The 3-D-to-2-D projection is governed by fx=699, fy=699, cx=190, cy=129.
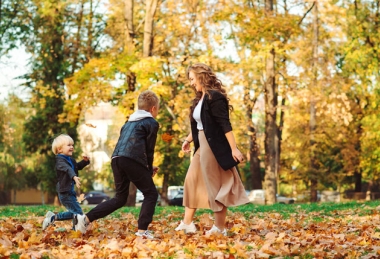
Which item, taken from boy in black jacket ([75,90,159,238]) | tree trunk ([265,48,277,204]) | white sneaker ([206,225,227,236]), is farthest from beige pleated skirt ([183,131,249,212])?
tree trunk ([265,48,277,204])

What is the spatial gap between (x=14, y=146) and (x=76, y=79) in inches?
1244

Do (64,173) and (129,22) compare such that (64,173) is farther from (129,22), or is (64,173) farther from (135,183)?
(129,22)

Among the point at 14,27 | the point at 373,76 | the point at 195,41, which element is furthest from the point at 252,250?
the point at 373,76

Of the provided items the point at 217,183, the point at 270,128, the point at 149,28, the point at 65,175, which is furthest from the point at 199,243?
the point at 270,128

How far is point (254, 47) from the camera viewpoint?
75.3 feet

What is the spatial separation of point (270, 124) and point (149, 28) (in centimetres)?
551

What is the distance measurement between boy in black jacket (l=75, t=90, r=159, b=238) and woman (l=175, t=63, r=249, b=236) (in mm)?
546

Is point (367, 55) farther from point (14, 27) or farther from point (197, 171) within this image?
point (197, 171)

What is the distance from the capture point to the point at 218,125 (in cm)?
816

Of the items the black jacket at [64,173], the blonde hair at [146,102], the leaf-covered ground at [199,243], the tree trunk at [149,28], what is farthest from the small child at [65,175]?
the tree trunk at [149,28]

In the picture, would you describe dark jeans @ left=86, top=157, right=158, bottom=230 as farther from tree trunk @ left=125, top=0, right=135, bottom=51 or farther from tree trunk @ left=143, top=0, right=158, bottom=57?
tree trunk @ left=125, top=0, right=135, bottom=51

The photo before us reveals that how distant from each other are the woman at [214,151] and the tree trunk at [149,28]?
49.4 ft

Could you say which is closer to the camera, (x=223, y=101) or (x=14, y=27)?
(x=223, y=101)

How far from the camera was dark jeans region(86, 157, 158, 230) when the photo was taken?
26.5 ft
